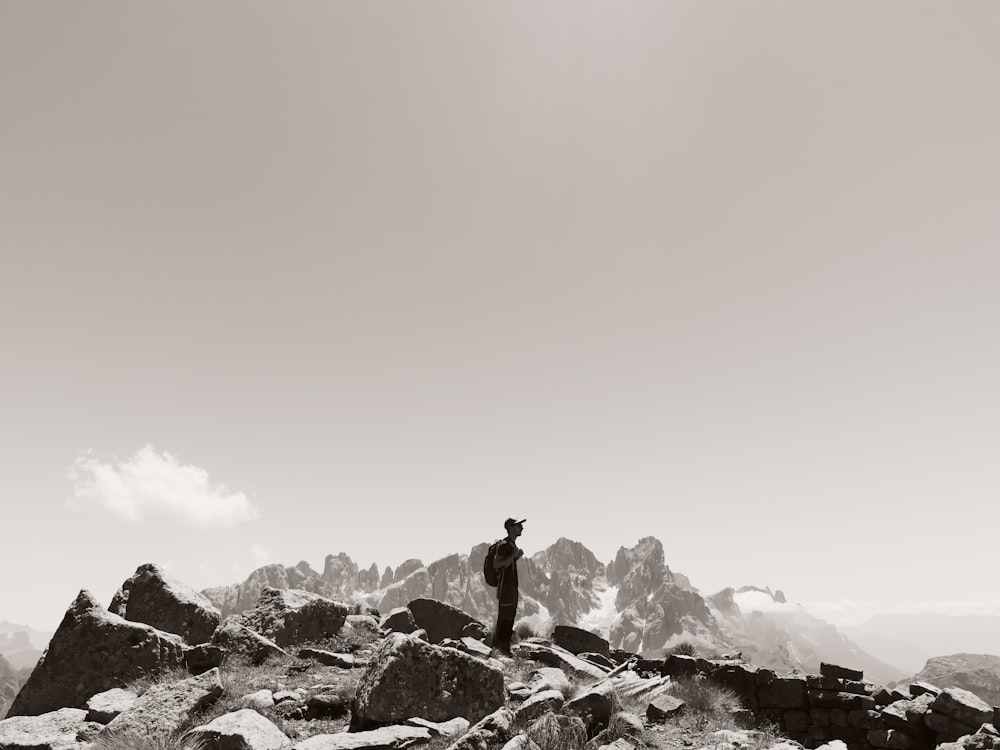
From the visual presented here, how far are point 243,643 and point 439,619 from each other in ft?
29.0

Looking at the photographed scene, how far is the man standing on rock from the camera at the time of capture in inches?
583

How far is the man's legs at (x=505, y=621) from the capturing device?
14.5 m

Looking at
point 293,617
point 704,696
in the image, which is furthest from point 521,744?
point 704,696

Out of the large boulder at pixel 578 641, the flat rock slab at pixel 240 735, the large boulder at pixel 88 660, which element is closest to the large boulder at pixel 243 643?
the large boulder at pixel 88 660

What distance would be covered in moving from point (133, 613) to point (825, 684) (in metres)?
16.0

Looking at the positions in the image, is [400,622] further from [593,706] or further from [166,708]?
[166,708]

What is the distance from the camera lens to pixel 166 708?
636cm

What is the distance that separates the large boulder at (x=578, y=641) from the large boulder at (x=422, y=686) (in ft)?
41.9

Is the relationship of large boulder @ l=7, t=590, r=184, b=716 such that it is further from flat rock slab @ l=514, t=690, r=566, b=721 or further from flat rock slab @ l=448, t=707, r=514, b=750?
flat rock slab @ l=514, t=690, r=566, b=721

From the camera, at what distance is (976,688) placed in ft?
216

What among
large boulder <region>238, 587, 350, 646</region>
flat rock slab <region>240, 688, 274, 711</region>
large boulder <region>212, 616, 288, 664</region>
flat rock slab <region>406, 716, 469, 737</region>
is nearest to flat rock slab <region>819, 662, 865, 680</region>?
flat rock slab <region>406, 716, 469, 737</region>

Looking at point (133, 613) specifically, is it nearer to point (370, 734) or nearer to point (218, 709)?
point (218, 709)

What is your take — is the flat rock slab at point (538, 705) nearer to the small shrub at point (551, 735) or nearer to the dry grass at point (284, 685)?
the small shrub at point (551, 735)

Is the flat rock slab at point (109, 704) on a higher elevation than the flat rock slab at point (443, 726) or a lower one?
higher
